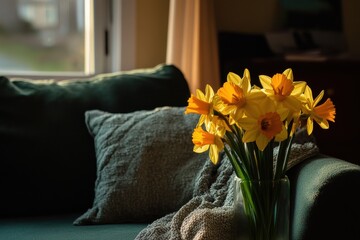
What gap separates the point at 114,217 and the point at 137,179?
117 mm

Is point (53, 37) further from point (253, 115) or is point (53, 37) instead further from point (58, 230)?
point (253, 115)

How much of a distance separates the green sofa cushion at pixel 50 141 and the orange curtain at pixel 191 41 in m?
0.63

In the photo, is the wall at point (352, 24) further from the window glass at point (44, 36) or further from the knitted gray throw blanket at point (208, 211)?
the knitted gray throw blanket at point (208, 211)

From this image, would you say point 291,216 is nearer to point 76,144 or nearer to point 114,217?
point 114,217

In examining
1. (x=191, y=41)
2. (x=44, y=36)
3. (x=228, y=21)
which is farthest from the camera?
(x=228, y=21)

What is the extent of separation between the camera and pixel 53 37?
275 cm

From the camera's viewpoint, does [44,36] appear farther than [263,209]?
Yes

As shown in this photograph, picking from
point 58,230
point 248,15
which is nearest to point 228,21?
point 248,15

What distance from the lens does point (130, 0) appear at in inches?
106

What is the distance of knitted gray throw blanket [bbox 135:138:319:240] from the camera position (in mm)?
1381

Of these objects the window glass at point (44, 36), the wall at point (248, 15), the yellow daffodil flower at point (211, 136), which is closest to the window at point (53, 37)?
the window glass at point (44, 36)

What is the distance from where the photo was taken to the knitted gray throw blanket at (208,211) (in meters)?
1.38

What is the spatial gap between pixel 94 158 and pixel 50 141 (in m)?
0.14

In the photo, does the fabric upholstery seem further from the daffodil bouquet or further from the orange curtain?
the orange curtain
